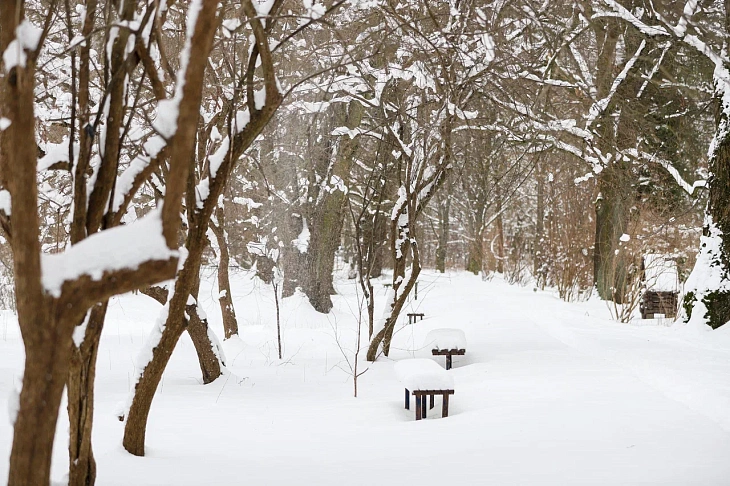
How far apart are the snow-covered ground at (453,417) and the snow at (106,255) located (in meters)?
1.54

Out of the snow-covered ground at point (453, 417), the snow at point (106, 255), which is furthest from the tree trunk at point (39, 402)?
the snow-covered ground at point (453, 417)

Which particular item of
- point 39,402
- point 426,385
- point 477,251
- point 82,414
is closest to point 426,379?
point 426,385

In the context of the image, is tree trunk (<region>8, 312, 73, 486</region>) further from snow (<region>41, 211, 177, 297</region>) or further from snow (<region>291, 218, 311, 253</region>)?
snow (<region>291, 218, 311, 253</region>)

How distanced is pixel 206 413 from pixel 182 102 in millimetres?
3527

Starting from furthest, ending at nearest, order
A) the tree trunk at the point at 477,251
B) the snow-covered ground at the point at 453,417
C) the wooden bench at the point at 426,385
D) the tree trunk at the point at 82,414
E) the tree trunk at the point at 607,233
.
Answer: the tree trunk at the point at 477,251 → the tree trunk at the point at 607,233 → the wooden bench at the point at 426,385 → the snow-covered ground at the point at 453,417 → the tree trunk at the point at 82,414

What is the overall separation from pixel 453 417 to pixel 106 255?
→ 3.41 meters

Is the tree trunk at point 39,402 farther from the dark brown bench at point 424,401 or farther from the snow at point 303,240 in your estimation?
the snow at point 303,240

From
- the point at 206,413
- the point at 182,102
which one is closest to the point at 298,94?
the point at 206,413

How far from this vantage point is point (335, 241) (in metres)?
11.7

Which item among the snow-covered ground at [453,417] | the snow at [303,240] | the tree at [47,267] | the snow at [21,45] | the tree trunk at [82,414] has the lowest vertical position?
the snow-covered ground at [453,417]

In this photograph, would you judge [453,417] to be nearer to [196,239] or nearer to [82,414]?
[196,239]

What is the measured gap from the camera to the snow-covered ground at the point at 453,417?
3.32 meters

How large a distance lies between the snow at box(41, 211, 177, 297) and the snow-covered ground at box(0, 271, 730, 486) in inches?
60.5

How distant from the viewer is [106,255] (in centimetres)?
178
